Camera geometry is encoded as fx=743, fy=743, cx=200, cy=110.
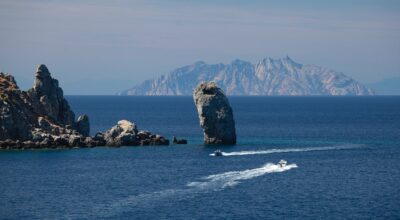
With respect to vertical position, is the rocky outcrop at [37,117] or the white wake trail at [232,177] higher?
the rocky outcrop at [37,117]

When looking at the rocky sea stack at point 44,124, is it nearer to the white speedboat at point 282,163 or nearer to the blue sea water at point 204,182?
the blue sea water at point 204,182

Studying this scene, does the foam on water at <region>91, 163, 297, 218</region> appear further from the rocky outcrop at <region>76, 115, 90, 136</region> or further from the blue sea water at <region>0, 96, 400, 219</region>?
the rocky outcrop at <region>76, 115, 90, 136</region>

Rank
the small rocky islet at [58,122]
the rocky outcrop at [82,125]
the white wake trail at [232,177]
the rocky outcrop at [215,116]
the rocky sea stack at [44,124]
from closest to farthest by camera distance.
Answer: the white wake trail at [232,177], the rocky sea stack at [44,124], the small rocky islet at [58,122], the rocky outcrop at [215,116], the rocky outcrop at [82,125]

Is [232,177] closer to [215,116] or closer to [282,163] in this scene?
[282,163]

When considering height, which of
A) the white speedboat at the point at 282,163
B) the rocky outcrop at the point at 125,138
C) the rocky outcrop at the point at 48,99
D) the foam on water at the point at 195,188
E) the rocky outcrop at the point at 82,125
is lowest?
the foam on water at the point at 195,188

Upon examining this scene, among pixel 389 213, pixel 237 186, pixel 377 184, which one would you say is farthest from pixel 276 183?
pixel 389 213

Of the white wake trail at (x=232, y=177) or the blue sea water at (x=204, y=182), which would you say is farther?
the white wake trail at (x=232, y=177)

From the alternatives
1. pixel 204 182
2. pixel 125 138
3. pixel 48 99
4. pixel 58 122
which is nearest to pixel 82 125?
pixel 58 122

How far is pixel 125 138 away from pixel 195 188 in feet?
178

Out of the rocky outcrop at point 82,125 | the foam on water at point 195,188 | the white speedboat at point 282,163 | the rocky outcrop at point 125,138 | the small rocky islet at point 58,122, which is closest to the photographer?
the foam on water at point 195,188

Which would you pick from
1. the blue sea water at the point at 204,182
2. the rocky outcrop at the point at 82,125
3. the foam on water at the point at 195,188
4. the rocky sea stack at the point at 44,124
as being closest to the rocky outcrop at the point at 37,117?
the rocky sea stack at the point at 44,124

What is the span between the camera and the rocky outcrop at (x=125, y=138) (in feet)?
496

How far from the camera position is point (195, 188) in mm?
99312

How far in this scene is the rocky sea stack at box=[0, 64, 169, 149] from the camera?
14600 centimetres
